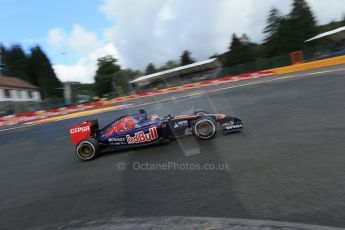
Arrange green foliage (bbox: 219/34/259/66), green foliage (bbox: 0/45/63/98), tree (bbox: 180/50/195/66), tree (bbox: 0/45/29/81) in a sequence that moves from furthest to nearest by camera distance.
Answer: tree (bbox: 180/50/195/66) < tree (bbox: 0/45/29/81) < green foliage (bbox: 0/45/63/98) < green foliage (bbox: 219/34/259/66)

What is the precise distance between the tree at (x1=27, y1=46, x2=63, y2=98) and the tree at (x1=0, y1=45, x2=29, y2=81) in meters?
1.38

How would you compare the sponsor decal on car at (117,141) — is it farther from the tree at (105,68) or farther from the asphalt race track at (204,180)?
the tree at (105,68)

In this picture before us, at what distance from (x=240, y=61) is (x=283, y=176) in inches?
2372

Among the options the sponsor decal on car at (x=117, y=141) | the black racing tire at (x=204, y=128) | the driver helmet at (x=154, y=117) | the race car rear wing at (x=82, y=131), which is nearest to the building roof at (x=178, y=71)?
the driver helmet at (x=154, y=117)

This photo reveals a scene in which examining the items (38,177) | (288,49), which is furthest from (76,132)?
(288,49)

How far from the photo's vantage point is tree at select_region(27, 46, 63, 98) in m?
70.6

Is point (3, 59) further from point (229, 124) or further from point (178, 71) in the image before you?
point (229, 124)

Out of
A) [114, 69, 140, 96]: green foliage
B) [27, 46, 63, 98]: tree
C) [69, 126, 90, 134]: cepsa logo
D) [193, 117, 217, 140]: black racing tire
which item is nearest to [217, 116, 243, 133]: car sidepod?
[193, 117, 217, 140]: black racing tire

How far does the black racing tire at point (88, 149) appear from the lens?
25.9 feet

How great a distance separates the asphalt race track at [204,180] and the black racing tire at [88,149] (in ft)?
0.69

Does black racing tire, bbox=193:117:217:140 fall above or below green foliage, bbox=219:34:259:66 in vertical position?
below

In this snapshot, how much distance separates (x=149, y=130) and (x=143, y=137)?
0.75 ft

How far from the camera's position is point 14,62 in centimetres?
7450

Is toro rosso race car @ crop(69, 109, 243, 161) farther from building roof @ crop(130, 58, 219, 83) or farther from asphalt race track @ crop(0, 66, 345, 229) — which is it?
building roof @ crop(130, 58, 219, 83)
